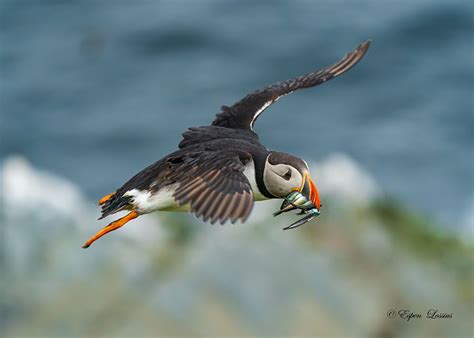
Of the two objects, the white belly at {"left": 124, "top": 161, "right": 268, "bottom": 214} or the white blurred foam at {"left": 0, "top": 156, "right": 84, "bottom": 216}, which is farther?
the white blurred foam at {"left": 0, "top": 156, "right": 84, "bottom": 216}

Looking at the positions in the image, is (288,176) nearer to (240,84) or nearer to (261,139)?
(261,139)

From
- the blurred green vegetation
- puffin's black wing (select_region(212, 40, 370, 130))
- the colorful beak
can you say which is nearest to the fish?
the colorful beak

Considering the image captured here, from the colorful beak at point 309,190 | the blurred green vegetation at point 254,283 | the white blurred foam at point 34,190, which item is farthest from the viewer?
the white blurred foam at point 34,190

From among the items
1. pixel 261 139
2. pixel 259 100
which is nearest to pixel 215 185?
pixel 259 100

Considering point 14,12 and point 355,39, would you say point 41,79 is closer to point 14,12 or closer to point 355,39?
point 14,12

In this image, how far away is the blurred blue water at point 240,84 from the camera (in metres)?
19.6

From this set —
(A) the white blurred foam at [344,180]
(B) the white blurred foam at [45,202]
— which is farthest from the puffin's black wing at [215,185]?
(B) the white blurred foam at [45,202]

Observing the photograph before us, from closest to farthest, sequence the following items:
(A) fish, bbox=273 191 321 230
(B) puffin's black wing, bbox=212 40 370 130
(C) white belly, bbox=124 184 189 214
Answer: (A) fish, bbox=273 191 321 230 → (C) white belly, bbox=124 184 189 214 → (B) puffin's black wing, bbox=212 40 370 130

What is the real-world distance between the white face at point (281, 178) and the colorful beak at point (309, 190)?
0.04 metres

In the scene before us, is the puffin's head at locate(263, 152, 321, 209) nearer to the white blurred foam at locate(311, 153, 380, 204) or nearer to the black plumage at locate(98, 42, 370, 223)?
the black plumage at locate(98, 42, 370, 223)

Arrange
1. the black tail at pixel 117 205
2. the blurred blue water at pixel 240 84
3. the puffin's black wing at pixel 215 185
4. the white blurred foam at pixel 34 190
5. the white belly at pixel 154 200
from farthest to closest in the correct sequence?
1. the blurred blue water at pixel 240 84
2. the white blurred foam at pixel 34 190
3. the black tail at pixel 117 205
4. the white belly at pixel 154 200
5. the puffin's black wing at pixel 215 185

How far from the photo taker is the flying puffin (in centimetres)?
597

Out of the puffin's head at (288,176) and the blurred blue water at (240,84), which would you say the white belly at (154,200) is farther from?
the blurred blue water at (240,84)

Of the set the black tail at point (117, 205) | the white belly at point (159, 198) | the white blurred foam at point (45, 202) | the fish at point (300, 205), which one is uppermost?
the white blurred foam at point (45, 202)
